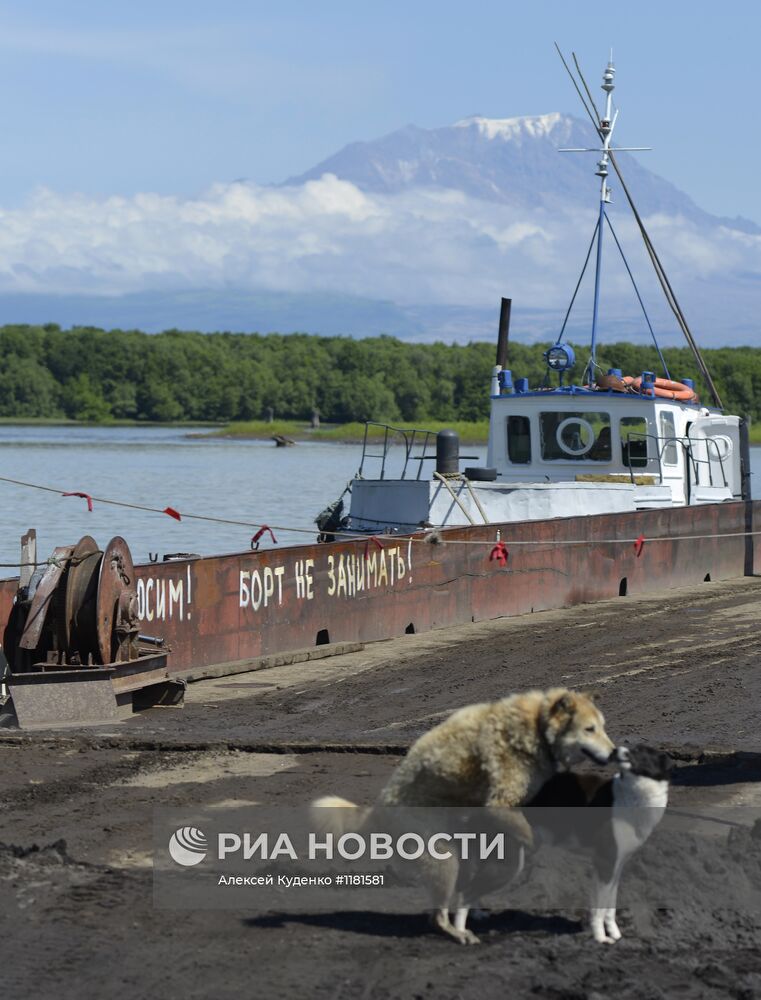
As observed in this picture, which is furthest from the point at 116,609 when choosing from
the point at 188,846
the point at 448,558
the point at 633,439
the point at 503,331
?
the point at 503,331

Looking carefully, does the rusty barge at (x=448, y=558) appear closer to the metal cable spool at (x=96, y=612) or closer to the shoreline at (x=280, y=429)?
the metal cable spool at (x=96, y=612)

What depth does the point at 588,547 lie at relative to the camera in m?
19.7

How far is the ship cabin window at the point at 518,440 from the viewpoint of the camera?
909 inches

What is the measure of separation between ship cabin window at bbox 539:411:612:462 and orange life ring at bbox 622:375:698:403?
30.6 inches

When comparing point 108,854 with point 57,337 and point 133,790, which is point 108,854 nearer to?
point 133,790

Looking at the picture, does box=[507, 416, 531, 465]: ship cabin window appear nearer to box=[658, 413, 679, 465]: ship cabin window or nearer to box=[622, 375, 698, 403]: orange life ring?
box=[622, 375, 698, 403]: orange life ring

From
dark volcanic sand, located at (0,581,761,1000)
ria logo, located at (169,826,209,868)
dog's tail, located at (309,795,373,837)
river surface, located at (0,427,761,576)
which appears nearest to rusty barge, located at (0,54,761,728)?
dark volcanic sand, located at (0,581,761,1000)

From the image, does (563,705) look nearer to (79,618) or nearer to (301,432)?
(79,618)

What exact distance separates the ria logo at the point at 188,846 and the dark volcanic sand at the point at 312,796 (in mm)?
149

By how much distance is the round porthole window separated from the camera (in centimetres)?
2281

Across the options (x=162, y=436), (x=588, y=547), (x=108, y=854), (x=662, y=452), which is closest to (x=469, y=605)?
(x=588, y=547)

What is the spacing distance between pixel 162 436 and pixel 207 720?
95951mm

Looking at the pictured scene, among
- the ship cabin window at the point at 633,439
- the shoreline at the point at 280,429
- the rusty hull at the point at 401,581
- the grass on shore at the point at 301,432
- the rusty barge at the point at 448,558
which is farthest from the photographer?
the grass on shore at the point at 301,432

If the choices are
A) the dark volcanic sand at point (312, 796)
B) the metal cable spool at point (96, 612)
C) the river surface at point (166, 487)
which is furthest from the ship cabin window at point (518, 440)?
the metal cable spool at point (96, 612)
